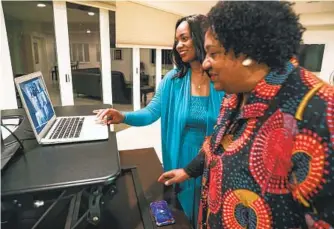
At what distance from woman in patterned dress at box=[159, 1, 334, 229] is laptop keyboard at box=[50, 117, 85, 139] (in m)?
0.56

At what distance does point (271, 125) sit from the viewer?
1.77 feet

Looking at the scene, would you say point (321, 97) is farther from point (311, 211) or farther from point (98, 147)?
point (98, 147)

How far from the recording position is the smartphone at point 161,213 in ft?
2.36

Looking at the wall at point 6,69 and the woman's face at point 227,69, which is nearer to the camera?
the woman's face at point 227,69

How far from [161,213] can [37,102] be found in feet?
2.13

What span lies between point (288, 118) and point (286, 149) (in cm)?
7

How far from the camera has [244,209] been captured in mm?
606

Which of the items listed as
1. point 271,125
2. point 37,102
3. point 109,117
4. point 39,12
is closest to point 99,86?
point 39,12

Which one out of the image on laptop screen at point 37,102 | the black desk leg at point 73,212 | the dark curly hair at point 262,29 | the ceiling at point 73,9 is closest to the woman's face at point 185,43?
the ceiling at point 73,9

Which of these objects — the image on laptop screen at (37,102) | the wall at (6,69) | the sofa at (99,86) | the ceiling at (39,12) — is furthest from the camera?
the sofa at (99,86)

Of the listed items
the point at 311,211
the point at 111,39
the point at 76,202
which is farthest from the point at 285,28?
the point at 111,39

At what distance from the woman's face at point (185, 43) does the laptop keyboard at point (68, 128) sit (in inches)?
23.9

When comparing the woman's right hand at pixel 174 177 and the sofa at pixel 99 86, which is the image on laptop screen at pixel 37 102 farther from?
the sofa at pixel 99 86

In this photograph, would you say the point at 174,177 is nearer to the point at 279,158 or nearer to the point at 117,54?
the point at 279,158
